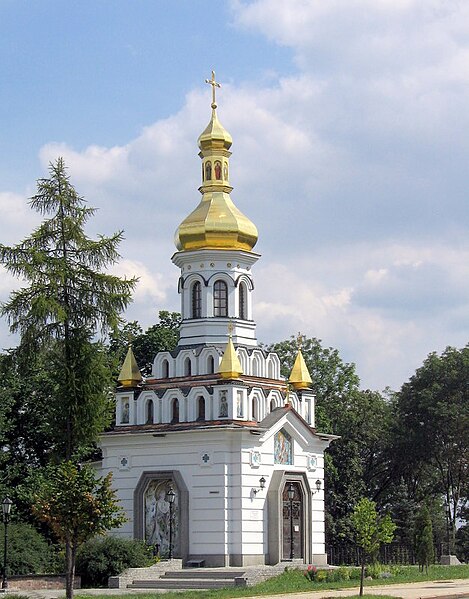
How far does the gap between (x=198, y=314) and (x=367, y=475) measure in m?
19.3

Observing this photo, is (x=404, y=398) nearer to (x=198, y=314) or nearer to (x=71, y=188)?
(x=198, y=314)

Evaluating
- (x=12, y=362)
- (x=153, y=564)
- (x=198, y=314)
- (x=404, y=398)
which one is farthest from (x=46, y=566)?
(x=404, y=398)

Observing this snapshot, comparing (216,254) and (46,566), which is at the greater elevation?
(216,254)

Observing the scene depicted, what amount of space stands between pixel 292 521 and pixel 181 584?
6.12 metres

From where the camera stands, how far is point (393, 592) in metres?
30.2

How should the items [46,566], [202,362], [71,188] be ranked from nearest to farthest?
1. [71,188]
2. [46,566]
3. [202,362]

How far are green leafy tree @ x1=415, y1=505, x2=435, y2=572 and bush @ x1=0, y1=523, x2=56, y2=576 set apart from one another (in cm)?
1170

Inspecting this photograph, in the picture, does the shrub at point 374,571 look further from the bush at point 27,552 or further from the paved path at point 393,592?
the bush at point 27,552

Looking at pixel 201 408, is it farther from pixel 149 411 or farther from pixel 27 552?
pixel 27 552

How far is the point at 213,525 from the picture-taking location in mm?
37375

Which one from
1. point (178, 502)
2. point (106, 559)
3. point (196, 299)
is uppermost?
point (196, 299)

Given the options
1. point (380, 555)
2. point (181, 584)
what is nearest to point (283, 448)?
point (181, 584)

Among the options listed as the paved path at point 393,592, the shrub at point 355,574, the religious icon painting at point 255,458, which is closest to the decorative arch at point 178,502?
the religious icon painting at point 255,458

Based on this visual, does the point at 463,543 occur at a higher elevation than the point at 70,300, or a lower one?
lower
